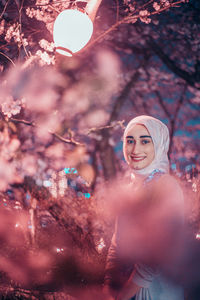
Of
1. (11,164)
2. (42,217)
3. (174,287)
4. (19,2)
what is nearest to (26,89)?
(11,164)

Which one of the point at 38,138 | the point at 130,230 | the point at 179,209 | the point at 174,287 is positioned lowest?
the point at 38,138

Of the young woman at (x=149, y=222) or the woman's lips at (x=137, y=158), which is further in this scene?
the woman's lips at (x=137, y=158)

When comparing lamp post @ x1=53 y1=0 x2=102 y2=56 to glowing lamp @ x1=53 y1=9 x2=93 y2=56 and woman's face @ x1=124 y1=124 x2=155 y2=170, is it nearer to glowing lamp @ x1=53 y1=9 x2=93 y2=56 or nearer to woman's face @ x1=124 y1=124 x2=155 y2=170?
glowing lamp @ x1=53 y1=9 x2=93 y2=56

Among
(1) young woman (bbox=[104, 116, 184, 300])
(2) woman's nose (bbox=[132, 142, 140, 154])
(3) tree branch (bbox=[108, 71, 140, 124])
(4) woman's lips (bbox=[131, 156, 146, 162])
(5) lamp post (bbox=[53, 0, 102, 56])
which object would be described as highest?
(5) lamp post (bbox=[53, 0, 102, 56])

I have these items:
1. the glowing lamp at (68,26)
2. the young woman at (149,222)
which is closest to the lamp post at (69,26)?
the glowing lamp at (68,26)

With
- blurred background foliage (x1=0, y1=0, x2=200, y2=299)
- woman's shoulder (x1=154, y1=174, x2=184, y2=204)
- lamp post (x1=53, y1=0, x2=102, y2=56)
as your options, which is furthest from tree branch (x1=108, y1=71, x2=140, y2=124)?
woman's shoulder (x1=154, y1=174, x2=184, y2=204)

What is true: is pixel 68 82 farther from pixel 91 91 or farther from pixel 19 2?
pixel 19 2

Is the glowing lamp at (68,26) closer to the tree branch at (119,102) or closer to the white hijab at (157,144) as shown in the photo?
the white hijab at (157,144)

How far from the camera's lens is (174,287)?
2146 millimetres

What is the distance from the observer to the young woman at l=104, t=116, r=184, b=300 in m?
1.98

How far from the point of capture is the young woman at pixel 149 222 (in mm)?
1983

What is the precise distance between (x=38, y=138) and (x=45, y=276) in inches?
358

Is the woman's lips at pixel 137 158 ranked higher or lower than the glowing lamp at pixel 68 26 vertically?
lower

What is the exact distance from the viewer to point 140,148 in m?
2.53
